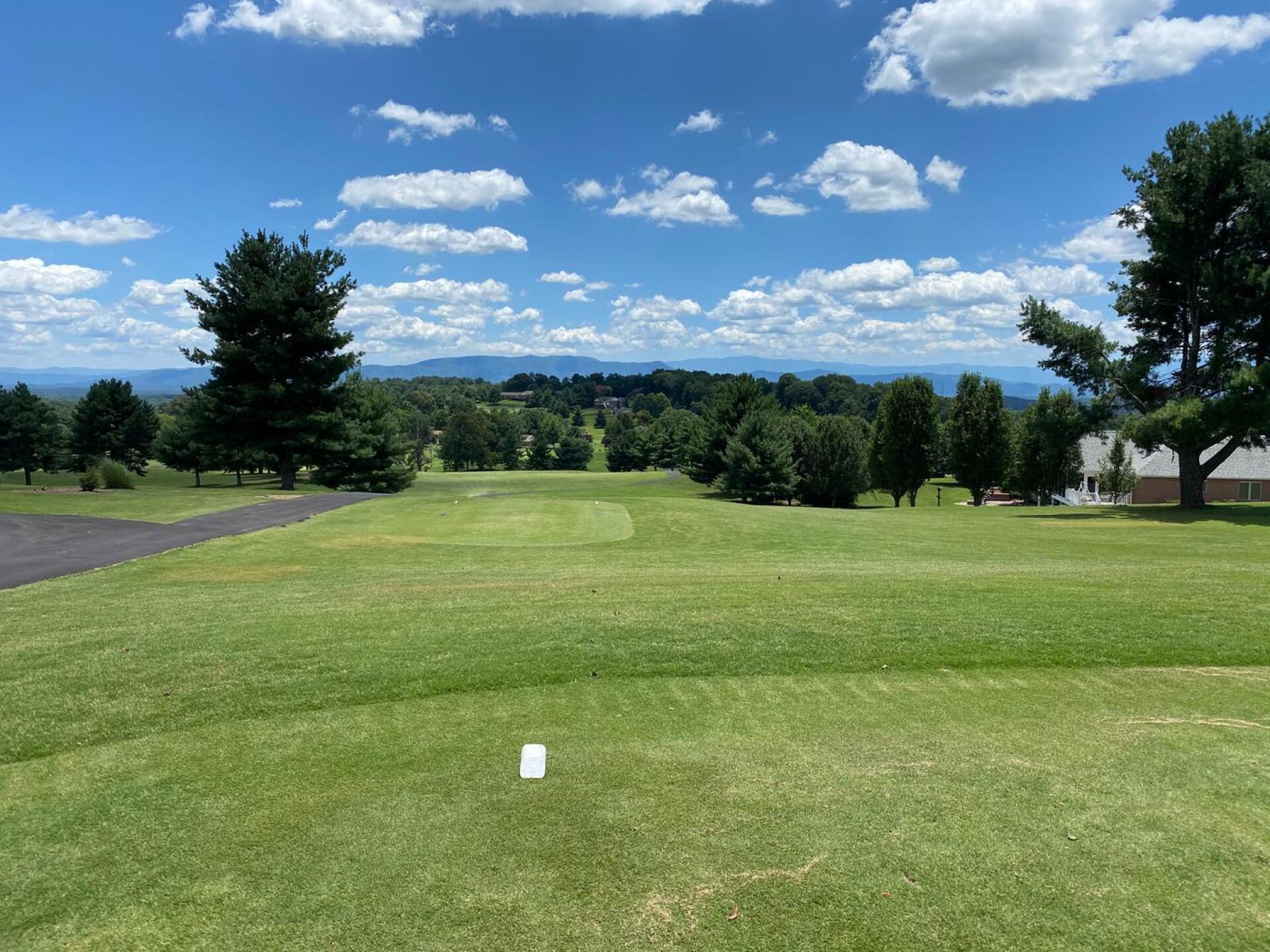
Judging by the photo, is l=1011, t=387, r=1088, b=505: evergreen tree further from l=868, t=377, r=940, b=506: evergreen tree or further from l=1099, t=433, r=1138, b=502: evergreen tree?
l=868, t=377, r=940, b=506: evergreen tree

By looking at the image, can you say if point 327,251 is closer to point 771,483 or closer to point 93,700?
point 771,483

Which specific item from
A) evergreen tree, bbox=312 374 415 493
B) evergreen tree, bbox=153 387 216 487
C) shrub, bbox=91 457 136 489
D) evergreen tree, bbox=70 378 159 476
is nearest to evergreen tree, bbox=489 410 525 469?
evergreen tree, bbox=153 387 216 487

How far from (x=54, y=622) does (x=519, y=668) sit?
664 cm

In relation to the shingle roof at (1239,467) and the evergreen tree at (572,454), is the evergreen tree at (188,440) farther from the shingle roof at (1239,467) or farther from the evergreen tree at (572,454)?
the evergreen tree at (572,454)

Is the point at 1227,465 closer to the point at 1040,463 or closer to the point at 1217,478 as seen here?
the point at 1217,478

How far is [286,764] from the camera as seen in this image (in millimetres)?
5656

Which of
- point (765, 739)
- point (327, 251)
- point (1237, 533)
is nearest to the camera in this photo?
point (765, 739)

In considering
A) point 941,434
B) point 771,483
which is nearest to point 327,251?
point 771,483

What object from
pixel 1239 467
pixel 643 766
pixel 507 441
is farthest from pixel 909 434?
pixel 507 441

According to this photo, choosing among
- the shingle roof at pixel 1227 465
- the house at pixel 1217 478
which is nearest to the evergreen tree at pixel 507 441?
the house at pixel 1217 478

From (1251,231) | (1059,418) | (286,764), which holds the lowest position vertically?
(286,764)

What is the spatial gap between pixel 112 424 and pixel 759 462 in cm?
5473

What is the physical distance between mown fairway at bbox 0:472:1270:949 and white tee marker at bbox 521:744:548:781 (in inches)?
3.7

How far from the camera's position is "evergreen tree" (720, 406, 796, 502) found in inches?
2153
